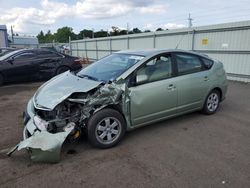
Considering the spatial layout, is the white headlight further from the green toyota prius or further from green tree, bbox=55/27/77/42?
green tree, bbox=55/27/77/42

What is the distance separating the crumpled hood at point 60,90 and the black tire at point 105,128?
18.7 inches

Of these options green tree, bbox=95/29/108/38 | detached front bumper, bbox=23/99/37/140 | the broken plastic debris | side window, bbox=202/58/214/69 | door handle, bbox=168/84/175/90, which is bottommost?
the broken plastic debris

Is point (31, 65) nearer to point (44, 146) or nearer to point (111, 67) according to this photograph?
point (111, 67)

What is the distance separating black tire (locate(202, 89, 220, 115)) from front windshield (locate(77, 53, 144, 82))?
199 cm

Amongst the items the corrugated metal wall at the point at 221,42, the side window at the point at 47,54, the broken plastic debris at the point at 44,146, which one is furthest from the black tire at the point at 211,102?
the side window at the point at 47,54

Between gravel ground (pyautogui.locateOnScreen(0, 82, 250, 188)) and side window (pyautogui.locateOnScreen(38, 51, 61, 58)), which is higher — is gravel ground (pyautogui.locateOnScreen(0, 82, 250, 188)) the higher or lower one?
the lower one

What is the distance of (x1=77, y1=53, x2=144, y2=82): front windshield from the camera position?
4.23 meters

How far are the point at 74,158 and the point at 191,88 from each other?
105 inches

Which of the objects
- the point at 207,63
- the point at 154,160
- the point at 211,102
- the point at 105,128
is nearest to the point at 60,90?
the point at 105,128

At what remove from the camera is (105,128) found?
12.4 feet

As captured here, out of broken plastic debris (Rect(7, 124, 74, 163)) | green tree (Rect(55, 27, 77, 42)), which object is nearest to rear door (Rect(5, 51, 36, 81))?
broken plastic debris (Rect(7, 124, 74, 163))

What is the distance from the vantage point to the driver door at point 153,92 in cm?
404

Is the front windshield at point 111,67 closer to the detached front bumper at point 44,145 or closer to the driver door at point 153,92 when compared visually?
the driver door at point 153,92

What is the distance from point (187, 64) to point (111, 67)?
156cm
